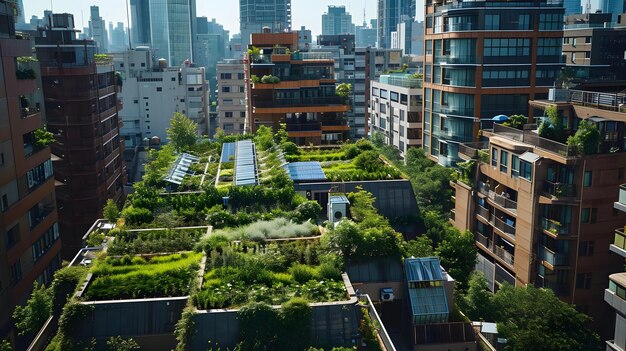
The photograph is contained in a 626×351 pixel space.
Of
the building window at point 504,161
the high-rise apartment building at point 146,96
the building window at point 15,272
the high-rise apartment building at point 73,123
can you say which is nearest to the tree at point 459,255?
the building window at point 504,161

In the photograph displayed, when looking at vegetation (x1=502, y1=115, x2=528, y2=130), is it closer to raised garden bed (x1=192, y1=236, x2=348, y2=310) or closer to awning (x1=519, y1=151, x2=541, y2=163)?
awning (x1=519, y1=151, x2=541, y2=163)

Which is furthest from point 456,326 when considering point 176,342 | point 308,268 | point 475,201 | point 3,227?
point 3,227

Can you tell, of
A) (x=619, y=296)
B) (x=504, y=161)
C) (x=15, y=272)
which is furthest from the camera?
(x=504, y=161)

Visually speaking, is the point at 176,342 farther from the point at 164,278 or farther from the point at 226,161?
the point at 226,161

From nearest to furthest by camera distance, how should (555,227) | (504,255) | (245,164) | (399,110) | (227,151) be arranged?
(555,227) → (504,255) → (245,164) → (227,151) → (399,110)

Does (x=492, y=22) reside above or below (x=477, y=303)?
above

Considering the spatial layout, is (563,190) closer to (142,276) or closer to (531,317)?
(531,317)

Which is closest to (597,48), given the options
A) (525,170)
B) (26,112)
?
(525,170)
